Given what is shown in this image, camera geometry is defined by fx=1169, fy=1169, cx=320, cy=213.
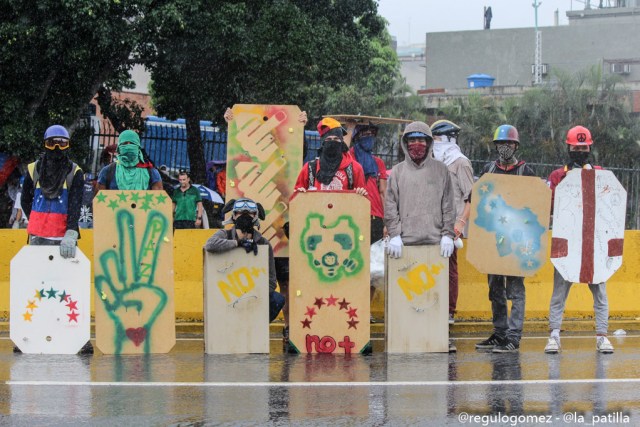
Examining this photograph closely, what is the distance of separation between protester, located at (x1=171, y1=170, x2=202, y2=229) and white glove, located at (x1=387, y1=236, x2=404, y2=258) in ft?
23.6

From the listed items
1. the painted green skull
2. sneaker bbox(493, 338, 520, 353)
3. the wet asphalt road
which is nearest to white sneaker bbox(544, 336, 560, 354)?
the wet asphalt road

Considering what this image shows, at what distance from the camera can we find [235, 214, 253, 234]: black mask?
33.7 ft

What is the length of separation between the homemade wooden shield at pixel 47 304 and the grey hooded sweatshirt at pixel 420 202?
276 cm

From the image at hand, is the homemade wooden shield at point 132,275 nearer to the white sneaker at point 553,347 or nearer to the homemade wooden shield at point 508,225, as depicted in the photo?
the homemade wooden shield at point 508,225


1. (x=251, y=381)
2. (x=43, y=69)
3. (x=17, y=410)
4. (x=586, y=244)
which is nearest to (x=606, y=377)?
(x=586, y=244)

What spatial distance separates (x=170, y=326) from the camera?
10.3 metres

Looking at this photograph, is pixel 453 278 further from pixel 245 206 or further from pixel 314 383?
pixel 314 383

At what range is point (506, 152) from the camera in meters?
10.6

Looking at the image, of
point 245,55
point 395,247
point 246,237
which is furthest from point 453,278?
point 245,55

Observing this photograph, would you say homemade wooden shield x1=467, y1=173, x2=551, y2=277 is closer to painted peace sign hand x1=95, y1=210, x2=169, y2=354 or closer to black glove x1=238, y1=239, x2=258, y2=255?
black glove x1=238, y1=239, x2=258, y2=255

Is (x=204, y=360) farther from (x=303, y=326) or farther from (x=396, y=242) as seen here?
(x=396, y=242)

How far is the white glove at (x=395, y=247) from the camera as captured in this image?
10.2 metres

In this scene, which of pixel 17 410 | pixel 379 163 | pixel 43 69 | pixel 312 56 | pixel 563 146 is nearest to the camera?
pixel 17 410

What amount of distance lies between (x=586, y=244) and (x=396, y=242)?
1747 mm
